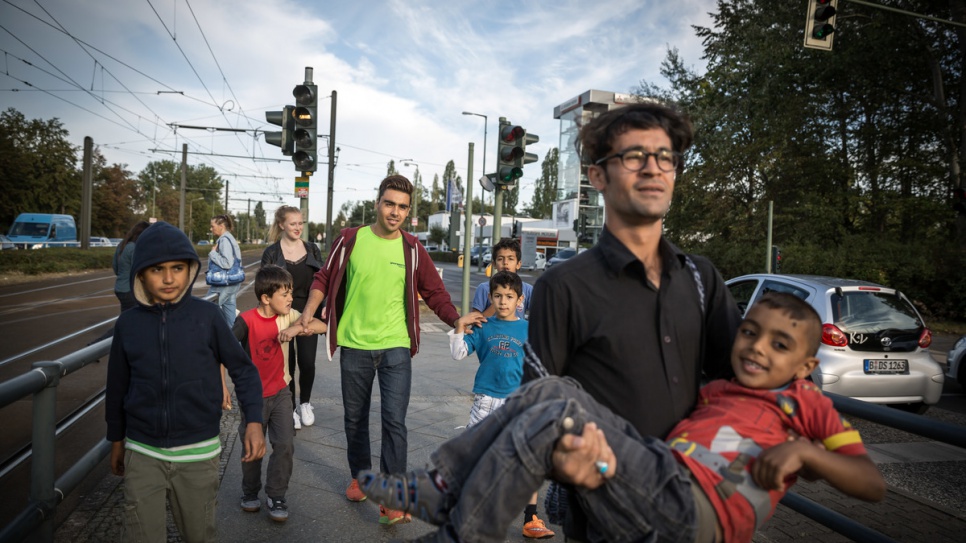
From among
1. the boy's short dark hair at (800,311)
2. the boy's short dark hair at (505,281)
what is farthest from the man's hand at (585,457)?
the boy's short dark hair at (505,281)

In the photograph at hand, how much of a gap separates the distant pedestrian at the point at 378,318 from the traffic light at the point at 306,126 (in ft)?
18.0

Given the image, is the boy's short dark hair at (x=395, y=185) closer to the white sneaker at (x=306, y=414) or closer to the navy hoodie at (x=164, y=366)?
the navy hoodie at (x=164, y=366)

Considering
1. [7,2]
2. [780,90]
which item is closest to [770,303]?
[7,2]

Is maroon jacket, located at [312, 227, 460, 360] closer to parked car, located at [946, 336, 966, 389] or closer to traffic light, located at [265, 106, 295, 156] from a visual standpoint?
traffic light, located at [265, 106, 295, 156]

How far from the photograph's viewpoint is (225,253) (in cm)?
824

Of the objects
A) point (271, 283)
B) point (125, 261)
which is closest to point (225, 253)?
point (125, 261)

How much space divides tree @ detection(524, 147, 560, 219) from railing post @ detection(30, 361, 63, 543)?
88249 millimetres

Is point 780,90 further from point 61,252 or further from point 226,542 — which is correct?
point 61,252

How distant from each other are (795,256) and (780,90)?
593cm

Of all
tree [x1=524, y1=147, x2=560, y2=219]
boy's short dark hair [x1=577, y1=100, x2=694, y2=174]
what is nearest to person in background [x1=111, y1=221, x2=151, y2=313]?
boy's short dark hair [x1=577, y1=100, x2=694, y2=174]

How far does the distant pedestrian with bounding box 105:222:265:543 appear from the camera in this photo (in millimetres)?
2488

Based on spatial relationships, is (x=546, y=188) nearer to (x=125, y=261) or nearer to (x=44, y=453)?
(x=125, y=261)

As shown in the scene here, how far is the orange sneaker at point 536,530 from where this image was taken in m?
3.48

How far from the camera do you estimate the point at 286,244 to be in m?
6.14
